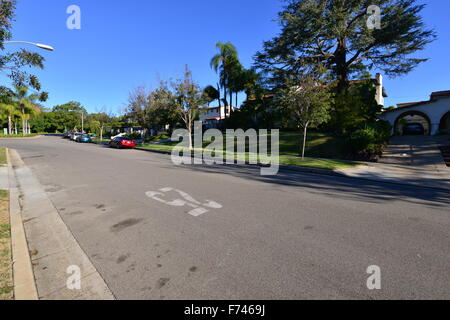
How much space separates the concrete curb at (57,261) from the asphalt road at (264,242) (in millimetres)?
128

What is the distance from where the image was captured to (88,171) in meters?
9.62

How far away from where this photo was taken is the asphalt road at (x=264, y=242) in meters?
2.46

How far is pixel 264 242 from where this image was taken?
346 cm

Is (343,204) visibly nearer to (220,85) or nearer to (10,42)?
(10,42)

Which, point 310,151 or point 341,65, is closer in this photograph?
point 310,151

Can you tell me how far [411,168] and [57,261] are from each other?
14554mm

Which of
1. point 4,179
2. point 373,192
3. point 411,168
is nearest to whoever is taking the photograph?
point 373,192

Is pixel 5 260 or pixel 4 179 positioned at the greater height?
pixel 4 179

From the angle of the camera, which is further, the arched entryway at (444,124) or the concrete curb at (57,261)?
the arched entryway at (444,124)

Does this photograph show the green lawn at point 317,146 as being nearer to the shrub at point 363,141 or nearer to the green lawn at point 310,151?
the green lawn at point 310,151

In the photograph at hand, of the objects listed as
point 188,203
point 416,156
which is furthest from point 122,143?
point 416,156

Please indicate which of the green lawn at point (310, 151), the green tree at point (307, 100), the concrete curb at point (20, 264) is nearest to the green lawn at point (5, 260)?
the concrete curb at point (20, 264)

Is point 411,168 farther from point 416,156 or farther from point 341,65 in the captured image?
point 341,65
